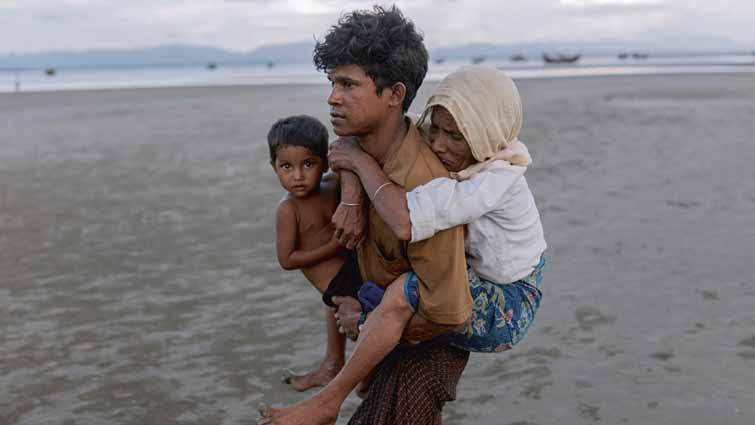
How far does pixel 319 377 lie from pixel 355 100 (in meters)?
1.55

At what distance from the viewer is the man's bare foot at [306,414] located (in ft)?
8.61

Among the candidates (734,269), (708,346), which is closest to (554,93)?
(734,269)

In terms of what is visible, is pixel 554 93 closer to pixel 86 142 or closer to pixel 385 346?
pixel 86 142

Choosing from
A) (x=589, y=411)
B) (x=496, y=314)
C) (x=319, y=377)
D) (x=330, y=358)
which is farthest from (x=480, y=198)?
(x=589, y=411)

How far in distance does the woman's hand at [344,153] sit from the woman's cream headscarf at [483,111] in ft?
0.96

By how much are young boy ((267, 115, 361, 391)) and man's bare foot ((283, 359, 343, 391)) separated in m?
0.55

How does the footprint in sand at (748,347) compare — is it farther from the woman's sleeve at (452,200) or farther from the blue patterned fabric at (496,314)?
the woman's sleeve at (452,200)

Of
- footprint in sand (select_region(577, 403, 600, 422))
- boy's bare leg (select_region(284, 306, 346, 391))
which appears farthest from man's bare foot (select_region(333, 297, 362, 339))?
footprint in sand (select_region(577, 403, 600, 422))

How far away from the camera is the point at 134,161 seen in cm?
1289

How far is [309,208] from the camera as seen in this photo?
10.5 ft

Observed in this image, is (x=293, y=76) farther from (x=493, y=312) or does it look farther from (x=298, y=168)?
(x=493, y=312)

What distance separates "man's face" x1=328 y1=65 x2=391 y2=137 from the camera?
2631 millimetres

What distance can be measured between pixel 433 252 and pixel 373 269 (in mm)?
346

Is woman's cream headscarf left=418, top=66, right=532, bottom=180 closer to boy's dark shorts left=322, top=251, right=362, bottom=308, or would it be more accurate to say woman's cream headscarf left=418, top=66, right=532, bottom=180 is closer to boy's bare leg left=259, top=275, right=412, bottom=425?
boy's bare leg left=259, top=275, right=412, bottom=425
